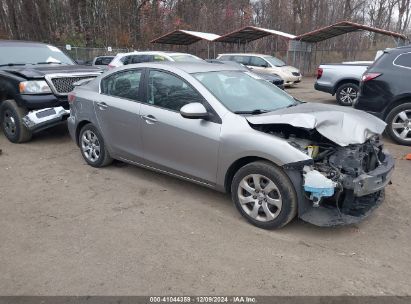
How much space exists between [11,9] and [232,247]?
27.1 metres

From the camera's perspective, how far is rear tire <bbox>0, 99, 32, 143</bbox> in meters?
7.07

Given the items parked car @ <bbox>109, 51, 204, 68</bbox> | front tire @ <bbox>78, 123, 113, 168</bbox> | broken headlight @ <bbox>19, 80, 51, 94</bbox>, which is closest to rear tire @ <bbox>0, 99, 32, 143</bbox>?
broken headlight @ <bbox>19, 80, 51, 94</bbox>

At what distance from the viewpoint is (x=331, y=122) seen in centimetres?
391

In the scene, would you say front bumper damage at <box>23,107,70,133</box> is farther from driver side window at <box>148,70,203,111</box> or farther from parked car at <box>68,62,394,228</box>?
driver side window at <box>148,70,203,111</box>

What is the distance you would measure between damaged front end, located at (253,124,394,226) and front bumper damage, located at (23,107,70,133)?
4331 mm

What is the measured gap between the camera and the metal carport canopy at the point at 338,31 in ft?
64.8

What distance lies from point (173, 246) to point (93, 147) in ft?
8.76

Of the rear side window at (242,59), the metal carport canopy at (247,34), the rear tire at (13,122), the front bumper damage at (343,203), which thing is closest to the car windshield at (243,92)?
the front bumper damage at (343,203)

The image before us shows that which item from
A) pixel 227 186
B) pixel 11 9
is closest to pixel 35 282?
pixel 227 186

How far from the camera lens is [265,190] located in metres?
3.83

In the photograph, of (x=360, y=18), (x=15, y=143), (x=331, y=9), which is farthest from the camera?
(x=360, y=18)

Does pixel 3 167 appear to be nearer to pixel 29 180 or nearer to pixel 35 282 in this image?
pixel 29 180

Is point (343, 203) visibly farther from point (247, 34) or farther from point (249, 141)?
point (247, 34)

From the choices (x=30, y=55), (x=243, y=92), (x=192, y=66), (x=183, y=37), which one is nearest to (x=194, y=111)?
(x=243, y=92)
